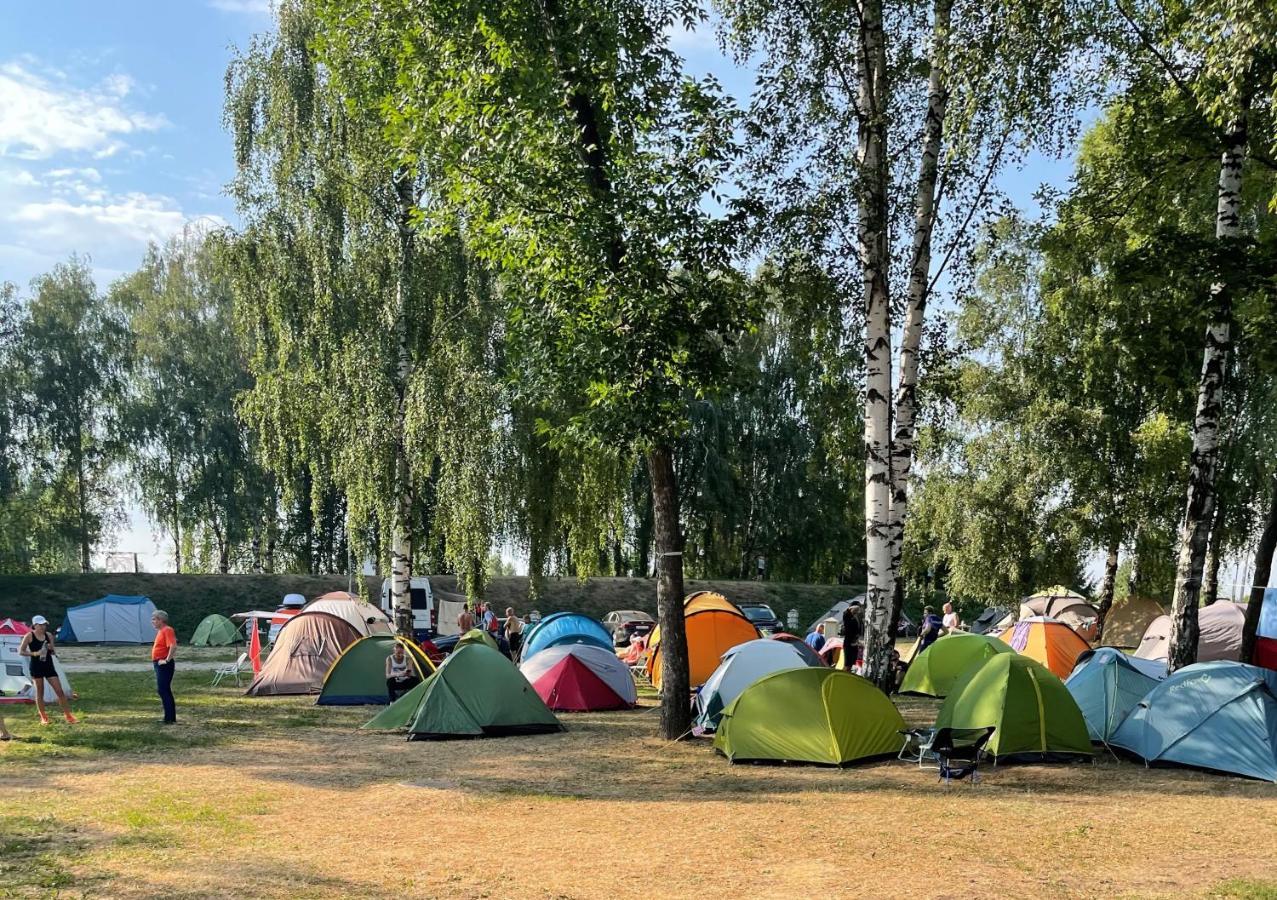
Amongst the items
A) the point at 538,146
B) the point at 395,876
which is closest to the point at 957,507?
the point at 538,146

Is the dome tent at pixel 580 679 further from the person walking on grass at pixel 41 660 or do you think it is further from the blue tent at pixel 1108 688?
the blue tent at pixel 1108 688

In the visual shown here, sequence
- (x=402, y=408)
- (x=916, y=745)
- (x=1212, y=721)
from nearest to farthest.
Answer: (x=1212, y=721), (x=916, y=745), (x=402, y=408)

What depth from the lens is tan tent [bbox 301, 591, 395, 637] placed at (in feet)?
72.5

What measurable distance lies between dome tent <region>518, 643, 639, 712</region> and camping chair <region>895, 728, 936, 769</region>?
5406 mm

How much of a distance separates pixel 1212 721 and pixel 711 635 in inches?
385

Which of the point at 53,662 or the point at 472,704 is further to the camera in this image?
the point at 53,662

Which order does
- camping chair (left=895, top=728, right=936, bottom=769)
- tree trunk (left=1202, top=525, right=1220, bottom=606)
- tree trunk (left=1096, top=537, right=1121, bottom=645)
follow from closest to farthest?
camping chair (left=895, top=728, right=936, bottom=769)
tree trunk (left=1202, top=525, right=1220, bottom=606)
tree trunk (left=1096, top=537, right=1121, bottom=645)

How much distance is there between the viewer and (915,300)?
13766mm

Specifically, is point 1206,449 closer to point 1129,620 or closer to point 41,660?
point 41,660

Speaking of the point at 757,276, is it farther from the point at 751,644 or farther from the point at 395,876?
the point at 395,876

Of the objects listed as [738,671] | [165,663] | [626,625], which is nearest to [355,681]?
[165,663]

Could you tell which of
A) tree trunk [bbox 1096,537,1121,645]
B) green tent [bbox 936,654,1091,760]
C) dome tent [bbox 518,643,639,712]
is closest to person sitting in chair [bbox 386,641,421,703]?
dome tent [bbox 518,643,639,712]

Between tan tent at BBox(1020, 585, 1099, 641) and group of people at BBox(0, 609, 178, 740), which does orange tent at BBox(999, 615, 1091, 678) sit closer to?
tan tent at BBox(1020, 585, 1099, 641)

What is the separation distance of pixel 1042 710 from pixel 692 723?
166 inches
